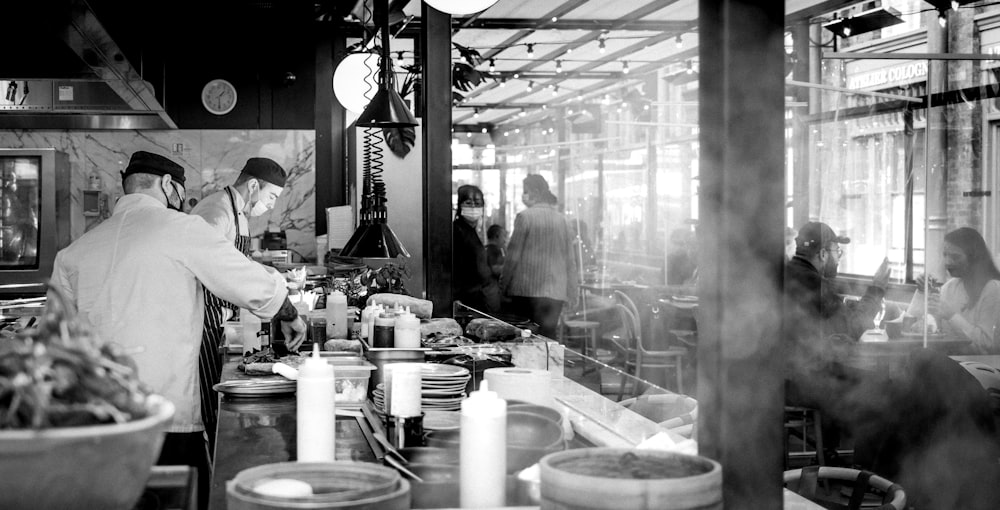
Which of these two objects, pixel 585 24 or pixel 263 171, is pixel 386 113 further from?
pixel 585 24

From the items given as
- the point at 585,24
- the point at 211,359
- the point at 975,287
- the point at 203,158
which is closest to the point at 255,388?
the point at 211,359

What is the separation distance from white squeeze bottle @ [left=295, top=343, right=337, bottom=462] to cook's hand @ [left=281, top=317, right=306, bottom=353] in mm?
2084

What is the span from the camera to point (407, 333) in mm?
4055

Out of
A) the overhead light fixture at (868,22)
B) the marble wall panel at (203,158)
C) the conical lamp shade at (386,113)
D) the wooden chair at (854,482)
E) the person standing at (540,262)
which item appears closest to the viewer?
the wooden chair at (854,482)

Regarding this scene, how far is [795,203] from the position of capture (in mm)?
11062

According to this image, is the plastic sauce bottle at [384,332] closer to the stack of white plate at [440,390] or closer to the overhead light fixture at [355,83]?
the stack of white plate at [440,390]

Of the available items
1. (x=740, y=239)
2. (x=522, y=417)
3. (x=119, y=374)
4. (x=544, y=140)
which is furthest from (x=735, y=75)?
(x=544, y=140)

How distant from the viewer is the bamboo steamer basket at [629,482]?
1.45 meters

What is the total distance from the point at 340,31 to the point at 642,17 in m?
3.32

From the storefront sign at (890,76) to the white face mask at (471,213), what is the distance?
436 cm

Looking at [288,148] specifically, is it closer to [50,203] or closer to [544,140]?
[50,203]

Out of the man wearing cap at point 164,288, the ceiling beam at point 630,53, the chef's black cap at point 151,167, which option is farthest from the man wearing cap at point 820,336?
the ceiling beam at point 630,53

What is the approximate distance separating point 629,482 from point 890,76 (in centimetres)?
945

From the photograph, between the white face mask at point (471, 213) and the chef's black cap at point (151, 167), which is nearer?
the chef's black cap at point (151, 167)
